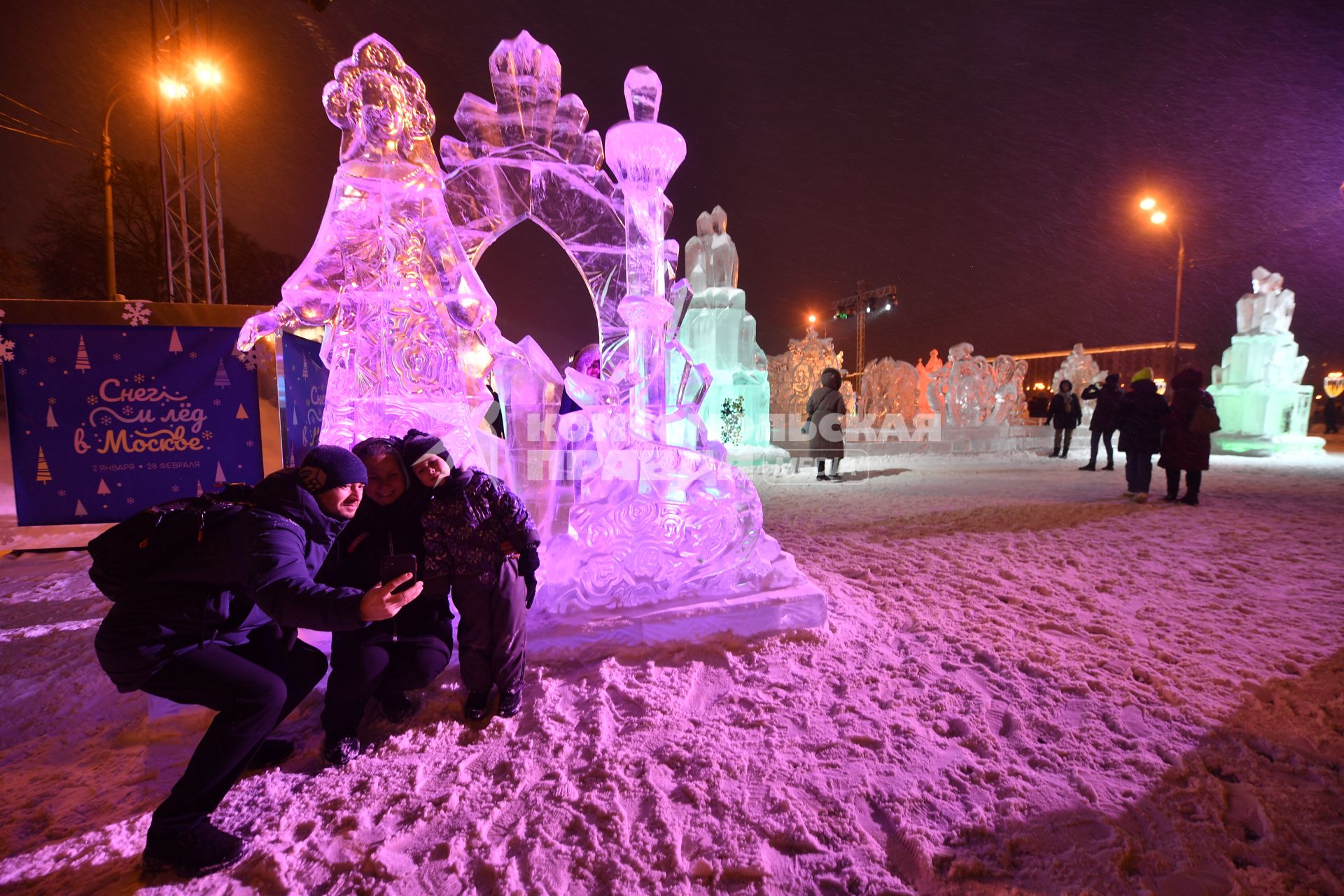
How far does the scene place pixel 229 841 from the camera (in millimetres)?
1552

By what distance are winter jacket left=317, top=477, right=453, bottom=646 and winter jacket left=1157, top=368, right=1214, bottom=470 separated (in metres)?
7.24

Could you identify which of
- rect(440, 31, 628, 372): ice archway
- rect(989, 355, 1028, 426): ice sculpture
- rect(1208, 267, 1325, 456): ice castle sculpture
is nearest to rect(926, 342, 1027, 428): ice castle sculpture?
rect(989, 355, 1028, 426): ice sculpture

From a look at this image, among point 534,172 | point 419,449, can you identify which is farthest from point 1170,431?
point 419,449

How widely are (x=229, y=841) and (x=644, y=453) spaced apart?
2083 millimetres

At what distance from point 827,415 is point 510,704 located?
6.98 metres

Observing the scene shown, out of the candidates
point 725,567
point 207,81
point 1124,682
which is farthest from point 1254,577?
point 207,81

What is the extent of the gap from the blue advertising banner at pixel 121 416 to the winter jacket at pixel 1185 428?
8962mm

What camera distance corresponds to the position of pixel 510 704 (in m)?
2.24

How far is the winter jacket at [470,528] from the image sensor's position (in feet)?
7.04

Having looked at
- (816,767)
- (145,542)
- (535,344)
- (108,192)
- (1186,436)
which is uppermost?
(108,192)

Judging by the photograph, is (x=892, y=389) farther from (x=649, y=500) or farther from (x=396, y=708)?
(x=396, y=708)

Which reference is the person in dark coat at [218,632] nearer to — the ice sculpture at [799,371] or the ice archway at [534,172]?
Answer: the ice archway at [534,172]

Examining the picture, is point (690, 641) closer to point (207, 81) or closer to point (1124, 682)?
point (1124, 682)

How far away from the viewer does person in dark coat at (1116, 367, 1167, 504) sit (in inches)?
243
